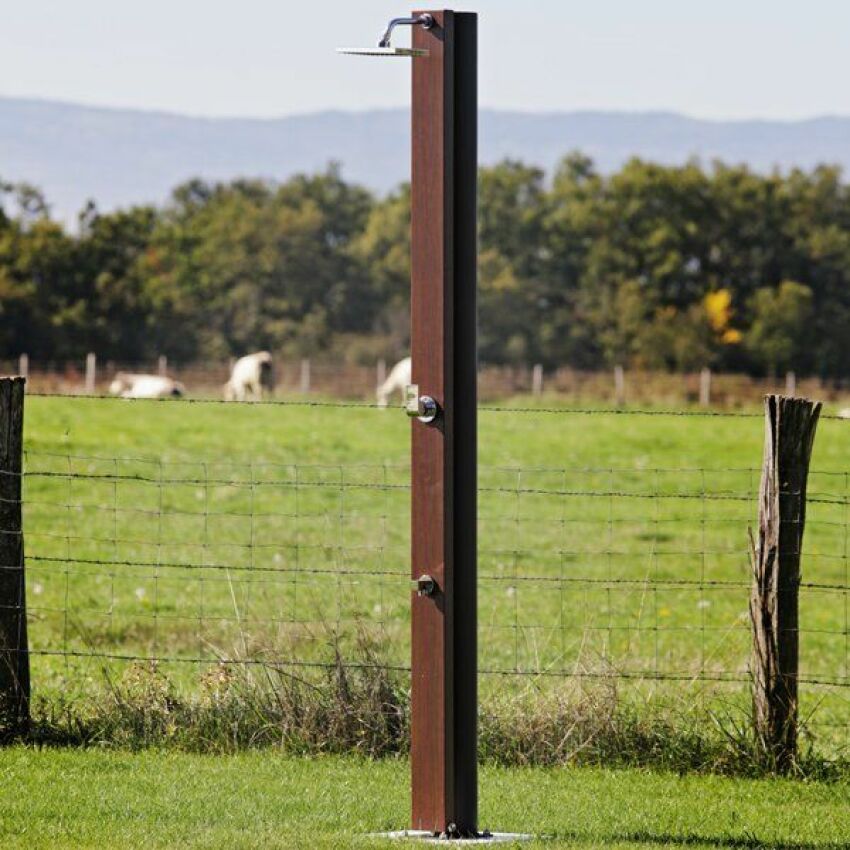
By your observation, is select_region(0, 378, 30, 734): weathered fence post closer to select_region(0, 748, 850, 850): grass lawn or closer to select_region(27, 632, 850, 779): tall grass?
select_region(27, 632, 850, 779): tall grass

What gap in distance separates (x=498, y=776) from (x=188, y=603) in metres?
6.86

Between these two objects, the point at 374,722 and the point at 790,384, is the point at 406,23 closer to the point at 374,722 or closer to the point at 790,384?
the point at 374,722

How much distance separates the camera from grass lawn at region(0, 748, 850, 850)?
643 cm

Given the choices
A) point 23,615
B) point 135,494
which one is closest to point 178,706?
point 23,615

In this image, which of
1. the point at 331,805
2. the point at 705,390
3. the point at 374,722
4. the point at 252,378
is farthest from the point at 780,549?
the point at 705,390

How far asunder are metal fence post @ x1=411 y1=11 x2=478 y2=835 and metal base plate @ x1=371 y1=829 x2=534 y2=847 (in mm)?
58

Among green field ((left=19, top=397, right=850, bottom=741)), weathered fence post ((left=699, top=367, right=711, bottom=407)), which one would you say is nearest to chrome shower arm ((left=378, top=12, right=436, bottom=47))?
green field ((left=19, top=397, right=850, bottom=741))

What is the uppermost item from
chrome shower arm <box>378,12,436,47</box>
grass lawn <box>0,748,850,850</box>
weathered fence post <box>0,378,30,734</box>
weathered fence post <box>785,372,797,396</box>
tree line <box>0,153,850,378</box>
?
tree line <box>0,153,850,378</box>

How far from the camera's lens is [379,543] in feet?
61.8

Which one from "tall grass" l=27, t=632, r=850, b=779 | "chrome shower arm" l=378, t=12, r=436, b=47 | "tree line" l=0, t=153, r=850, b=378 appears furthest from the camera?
"tree line" l=0, t=153, r=850, b=378

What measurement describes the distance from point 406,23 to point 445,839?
9.66ft

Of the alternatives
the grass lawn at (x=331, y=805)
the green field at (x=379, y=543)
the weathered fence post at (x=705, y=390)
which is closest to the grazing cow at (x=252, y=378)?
the green field at (x=379, y=543)

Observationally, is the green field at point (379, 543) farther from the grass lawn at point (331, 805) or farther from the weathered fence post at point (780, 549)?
the grass lawn at point (331, 805)

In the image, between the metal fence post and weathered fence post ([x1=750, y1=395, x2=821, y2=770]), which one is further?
weathered fence post ([x1=750, y1=395, x2=821, y2=770])
